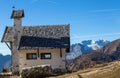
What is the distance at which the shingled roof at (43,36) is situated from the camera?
173 ft

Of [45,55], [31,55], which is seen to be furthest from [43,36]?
[31,55]

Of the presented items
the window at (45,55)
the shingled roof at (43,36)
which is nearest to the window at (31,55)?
the window at (45,55)

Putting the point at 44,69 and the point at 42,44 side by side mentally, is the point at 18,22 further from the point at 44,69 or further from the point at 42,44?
the point at 44,69

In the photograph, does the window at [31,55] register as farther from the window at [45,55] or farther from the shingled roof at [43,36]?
the shingled roof at [43,36]

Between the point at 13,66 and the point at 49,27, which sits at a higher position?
the point at 49,27

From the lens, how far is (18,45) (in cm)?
5431

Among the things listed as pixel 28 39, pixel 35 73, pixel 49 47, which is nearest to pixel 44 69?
pixel 35 73

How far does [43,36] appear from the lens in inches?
2170

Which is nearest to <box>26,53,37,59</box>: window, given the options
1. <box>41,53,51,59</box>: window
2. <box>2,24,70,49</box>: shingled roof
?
<box>41,53,51,59</box>: window

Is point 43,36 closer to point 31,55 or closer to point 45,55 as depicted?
point 45,55

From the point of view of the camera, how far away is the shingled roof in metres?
52.7

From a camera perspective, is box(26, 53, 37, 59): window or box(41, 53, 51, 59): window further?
box(26, 53, 37, 59): window

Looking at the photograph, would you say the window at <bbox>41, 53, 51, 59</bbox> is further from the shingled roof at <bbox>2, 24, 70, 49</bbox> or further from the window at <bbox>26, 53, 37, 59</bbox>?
the shingled roof at <bbox>2, 24, 70, 49</bbox>

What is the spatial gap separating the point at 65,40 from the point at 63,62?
152 inches
